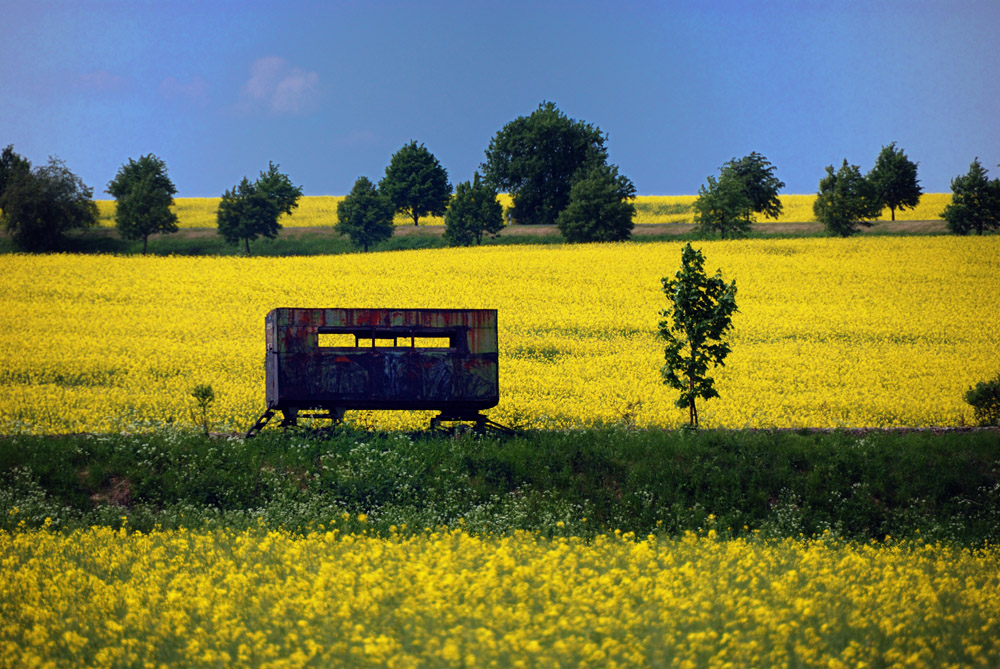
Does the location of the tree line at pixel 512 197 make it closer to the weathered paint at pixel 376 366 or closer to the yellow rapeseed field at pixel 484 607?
the weathered paint at pixel 376 366

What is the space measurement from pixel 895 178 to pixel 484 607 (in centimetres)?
7254

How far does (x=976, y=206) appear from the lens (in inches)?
2269

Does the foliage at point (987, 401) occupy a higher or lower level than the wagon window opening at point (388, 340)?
lower

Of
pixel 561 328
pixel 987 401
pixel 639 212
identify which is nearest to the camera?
pixel 987 401

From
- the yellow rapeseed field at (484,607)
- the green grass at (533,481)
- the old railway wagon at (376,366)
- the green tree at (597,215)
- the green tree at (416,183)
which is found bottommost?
the green grass at (533,481)

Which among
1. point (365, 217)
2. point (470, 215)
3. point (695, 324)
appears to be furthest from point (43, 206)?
point (695, 324)

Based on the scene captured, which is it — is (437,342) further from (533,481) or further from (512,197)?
(512,197)

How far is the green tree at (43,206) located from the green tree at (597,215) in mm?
Result: 33762

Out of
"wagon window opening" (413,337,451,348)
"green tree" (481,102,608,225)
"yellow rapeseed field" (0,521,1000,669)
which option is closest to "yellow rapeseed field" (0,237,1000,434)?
"wagon window opening" (413,337,451,348)

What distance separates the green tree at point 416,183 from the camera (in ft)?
249

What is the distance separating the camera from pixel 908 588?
887cm

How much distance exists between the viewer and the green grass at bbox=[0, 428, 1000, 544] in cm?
1401

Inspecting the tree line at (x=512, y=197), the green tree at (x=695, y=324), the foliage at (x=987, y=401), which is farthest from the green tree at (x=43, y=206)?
the foliage at (x=987, y=401)

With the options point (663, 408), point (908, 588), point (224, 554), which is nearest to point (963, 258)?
point (663, 408)
